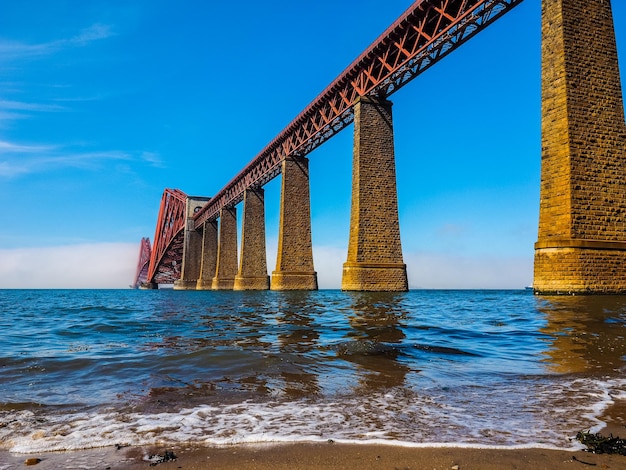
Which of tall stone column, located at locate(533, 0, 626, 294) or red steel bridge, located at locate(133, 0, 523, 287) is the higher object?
red steel bridge, located at locate(133, 0, 523, 287)

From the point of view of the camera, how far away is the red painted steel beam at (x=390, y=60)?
20.6 meters

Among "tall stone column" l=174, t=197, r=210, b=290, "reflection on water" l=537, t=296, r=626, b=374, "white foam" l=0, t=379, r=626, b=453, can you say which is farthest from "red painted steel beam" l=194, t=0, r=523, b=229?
"tall stone column" l=174, t=197, r=210, b=290

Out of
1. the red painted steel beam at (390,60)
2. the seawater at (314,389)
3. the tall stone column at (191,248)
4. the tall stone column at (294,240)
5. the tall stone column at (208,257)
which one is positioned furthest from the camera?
the tall stone column at (191,248)

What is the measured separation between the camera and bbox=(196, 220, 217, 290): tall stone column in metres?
60.0

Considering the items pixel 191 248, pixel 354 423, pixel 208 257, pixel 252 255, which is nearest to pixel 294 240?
pixel 252 255

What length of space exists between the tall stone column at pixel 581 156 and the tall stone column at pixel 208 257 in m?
49.3

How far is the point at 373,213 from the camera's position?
Answer: 2402cm

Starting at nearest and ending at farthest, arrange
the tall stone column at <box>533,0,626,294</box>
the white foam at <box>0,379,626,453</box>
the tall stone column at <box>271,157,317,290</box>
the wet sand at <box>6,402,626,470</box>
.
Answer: the wet sand at <box>6,402,626,470</box>
the white foam at <box>0,379,626,453</box>
the tall stone column at <box>533,0,626,294</box>
the tall stone column at <box>271,157,317,290</box>

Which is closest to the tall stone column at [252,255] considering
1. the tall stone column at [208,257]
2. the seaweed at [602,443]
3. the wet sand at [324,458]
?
the tall stone column at [208,257]

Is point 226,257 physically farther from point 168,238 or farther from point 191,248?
point 168,238

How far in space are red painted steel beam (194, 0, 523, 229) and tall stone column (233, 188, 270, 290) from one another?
24.9ft

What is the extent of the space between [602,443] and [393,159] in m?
24.2

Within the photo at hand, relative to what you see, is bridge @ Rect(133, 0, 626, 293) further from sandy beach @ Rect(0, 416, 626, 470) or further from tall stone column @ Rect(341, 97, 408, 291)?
sandy beach @ Rect(0, 416, 626, 470)

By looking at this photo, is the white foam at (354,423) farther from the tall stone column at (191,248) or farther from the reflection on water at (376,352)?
the tall stone column at (191,248)
